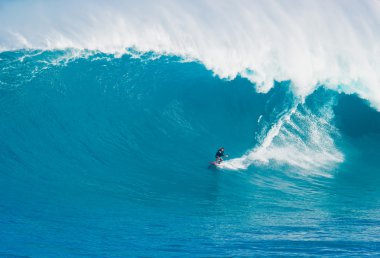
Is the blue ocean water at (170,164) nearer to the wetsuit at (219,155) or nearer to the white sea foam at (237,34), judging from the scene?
the wetsuit at (219,155)

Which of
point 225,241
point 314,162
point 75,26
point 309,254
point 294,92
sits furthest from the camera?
point 75,26

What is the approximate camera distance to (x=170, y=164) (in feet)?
42.1

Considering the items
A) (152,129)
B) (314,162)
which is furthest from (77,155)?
(314,162)

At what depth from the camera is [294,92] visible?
16.5 m

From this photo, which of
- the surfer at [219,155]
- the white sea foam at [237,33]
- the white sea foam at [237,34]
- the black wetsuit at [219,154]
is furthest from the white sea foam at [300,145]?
the white sea foam at [237,33]

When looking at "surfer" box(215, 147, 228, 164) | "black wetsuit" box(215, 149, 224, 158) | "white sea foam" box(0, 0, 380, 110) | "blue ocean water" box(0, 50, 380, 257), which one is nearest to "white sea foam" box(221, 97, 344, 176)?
"blue ocean water" box(0, 50, 380, 257)

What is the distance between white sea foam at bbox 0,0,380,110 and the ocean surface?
7cm

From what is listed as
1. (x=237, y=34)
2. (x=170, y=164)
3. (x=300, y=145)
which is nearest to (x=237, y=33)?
(x=237, y=34)

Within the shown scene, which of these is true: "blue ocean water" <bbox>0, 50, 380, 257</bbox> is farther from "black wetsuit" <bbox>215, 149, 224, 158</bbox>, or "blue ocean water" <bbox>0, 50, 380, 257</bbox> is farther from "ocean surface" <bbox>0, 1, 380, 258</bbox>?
"black wetsuit" <bbox>215, 149, 224, 158</bbox>

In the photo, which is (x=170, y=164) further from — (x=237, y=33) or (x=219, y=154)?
(x=237, y=33)

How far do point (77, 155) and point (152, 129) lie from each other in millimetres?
2830

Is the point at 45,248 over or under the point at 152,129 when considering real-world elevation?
under

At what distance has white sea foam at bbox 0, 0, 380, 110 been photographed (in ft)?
58.0

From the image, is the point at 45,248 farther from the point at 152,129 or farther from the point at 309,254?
the point at 152,129
